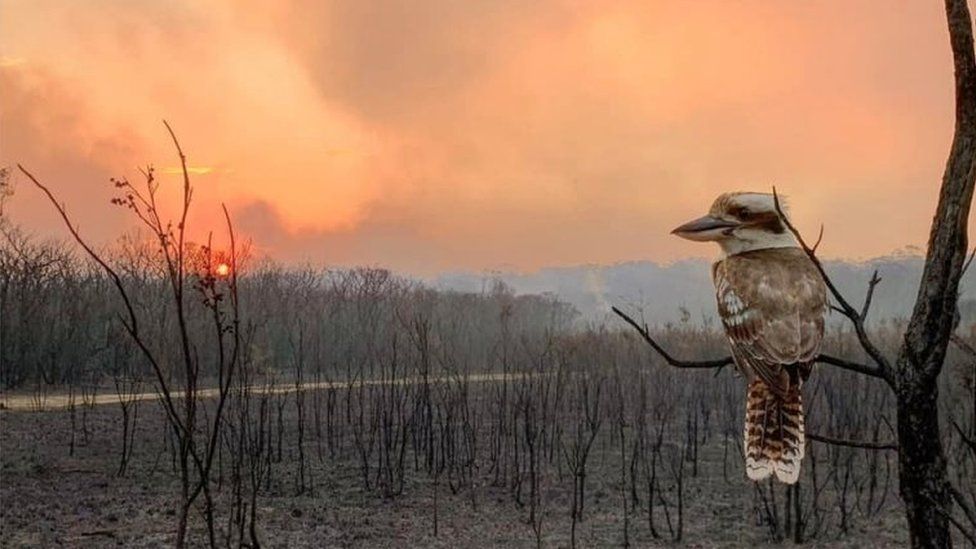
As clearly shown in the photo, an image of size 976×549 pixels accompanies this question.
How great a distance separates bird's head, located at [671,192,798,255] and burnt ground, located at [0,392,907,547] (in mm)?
7948

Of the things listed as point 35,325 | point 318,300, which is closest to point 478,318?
point 318,300

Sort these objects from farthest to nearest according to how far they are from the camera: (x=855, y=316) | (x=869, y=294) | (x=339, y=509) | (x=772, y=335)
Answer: (x=339, y=509) < (x=869, y=294) < (x=855, y=316) < (x=772, y=335)

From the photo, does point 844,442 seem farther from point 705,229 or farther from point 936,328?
point 705,229

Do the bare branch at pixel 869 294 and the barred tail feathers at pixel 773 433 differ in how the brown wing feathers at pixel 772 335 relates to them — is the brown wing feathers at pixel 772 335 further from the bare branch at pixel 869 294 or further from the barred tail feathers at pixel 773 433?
the bare branch at pixel 869 294

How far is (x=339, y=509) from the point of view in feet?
33.7

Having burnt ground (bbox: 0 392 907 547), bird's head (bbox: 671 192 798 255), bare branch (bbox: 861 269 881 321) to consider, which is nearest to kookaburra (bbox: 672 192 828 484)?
bird's head (bbox: 671 192 798 255)

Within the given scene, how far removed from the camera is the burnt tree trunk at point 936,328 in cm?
119

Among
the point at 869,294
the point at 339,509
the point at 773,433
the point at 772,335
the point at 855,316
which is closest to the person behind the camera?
the point at 773,433

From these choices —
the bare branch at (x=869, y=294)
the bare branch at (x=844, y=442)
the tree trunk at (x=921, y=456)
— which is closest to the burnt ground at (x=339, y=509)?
the bare branch at (x=869, y=294)

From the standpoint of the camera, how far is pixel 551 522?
32.1ft

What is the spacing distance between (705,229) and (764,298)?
5.0 inches

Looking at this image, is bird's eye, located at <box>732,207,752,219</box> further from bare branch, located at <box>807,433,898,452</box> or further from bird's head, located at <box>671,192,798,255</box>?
bare branch, located at <box>807,433,898,452</box>

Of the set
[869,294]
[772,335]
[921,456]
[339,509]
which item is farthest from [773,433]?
[339,509]

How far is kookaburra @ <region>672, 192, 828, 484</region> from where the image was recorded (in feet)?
3.61
